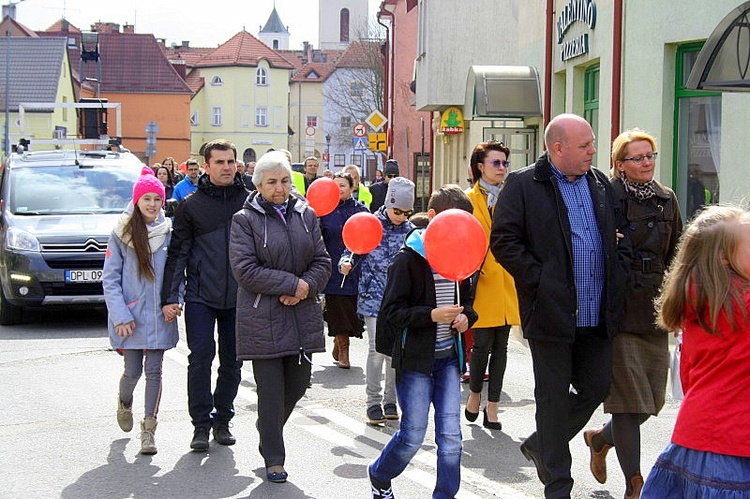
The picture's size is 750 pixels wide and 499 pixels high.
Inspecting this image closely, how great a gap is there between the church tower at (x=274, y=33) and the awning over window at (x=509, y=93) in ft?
469

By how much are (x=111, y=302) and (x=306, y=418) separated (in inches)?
76.0

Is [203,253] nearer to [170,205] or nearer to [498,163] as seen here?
[498,163]

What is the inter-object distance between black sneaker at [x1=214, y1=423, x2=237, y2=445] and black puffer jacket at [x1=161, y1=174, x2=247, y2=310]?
87 cm

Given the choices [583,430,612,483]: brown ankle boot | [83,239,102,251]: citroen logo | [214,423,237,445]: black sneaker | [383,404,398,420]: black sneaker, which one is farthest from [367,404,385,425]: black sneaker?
[83,239,102,251]: citroen logo

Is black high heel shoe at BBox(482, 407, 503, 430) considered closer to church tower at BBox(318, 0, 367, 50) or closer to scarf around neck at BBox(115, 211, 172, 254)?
scarf around neck at BBox(115, 211, 172, 254)

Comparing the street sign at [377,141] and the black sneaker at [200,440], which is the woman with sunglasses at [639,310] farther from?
the street sign at [377,141]

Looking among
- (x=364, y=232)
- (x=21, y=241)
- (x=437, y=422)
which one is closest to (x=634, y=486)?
(x=437, y=422)

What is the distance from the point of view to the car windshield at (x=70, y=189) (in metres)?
14.9

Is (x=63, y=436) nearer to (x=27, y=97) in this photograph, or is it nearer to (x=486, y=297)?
(x=486, y=297)

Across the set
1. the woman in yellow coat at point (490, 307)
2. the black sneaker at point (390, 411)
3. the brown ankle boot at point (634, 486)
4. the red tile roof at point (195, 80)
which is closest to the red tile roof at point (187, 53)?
the red tile roof at point (195, 80)

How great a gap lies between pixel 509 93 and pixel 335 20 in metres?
128

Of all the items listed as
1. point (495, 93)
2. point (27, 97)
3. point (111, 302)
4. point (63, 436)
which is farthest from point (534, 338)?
point (27, 97)

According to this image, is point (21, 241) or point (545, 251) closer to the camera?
point (545, 251)

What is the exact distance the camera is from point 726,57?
11555mm
